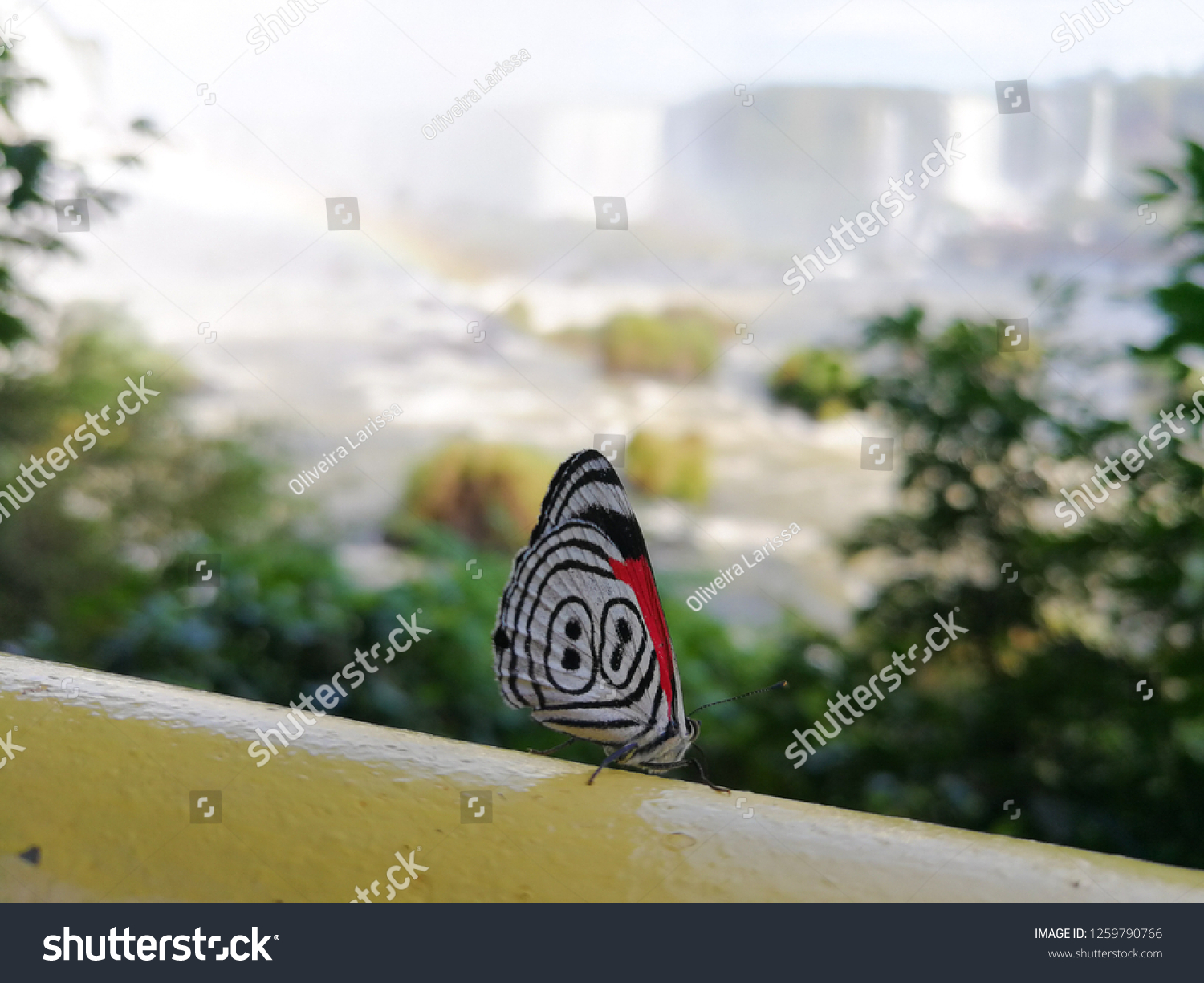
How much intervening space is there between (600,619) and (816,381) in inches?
126

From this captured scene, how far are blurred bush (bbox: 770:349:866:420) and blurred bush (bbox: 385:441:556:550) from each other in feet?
3.49

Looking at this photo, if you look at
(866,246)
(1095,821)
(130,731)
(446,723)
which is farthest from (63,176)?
(866,246)

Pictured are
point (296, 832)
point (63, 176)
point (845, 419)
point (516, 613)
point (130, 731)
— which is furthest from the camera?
point (845, 419)

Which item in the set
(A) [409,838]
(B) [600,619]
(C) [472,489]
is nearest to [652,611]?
(B) [600,619]

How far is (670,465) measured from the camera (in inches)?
192

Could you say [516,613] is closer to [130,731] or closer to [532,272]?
[130,731]

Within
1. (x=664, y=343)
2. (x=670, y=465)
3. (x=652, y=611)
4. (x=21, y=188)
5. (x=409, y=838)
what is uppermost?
(x=664, y=343)

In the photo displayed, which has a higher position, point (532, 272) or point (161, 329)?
point (532, 272)

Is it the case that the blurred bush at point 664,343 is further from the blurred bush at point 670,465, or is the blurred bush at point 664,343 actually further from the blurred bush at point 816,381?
the blurred bush at point 816,381

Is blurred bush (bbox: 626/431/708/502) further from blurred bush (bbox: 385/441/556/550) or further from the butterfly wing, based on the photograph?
the butterfly wing

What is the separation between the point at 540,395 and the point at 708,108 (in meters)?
1.52

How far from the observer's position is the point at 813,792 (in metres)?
2.68

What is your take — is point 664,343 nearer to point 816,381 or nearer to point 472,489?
point 816,381

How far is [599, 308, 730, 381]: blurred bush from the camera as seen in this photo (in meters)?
5.05
